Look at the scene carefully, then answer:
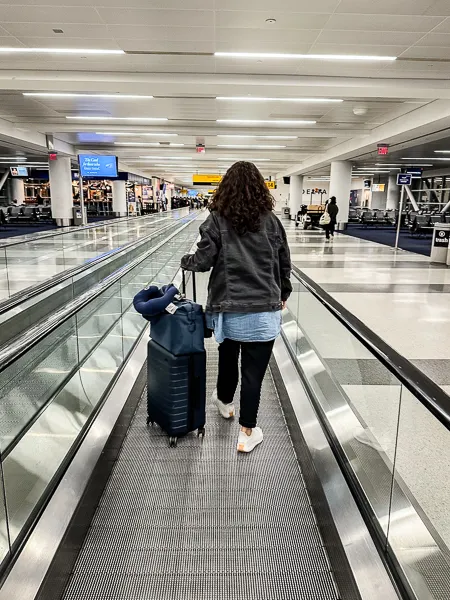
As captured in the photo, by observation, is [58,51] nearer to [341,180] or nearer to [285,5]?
[285,5]

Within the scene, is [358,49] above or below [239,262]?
above

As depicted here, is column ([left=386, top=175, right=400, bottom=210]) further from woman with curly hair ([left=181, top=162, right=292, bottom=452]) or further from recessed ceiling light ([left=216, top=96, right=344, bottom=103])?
woman with curly hair ([left=181, top=162, right=292, bottom=452])

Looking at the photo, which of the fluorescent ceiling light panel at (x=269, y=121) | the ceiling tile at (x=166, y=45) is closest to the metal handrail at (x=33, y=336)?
the ceiling tile at (x=166, y=45)

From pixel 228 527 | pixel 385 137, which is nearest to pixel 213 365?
pixel 228 527

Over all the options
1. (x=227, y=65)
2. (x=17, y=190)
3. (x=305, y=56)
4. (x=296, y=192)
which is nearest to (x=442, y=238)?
(x=305, y=56)

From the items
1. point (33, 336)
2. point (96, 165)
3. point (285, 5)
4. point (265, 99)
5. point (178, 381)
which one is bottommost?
point (178, 381)

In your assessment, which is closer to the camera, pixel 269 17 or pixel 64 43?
pixel 269 17

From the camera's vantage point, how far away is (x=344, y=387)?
3.99 metres

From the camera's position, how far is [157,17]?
24.6 ft

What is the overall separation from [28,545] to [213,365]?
9.38ft

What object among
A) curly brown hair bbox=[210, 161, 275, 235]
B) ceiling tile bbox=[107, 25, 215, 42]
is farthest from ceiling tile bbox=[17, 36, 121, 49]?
curly brown hair bbox=[210, 161, 275, 235]

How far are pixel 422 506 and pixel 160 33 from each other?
844 centimetres

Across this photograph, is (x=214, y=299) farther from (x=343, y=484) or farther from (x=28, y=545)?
(x=28, y=545)

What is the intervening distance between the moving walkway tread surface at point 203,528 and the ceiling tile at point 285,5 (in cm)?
654
